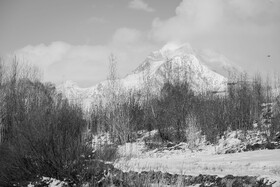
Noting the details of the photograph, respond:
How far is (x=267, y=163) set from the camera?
51.1 ft

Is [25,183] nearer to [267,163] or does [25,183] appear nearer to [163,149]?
[267,163]

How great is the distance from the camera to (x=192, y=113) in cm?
3203

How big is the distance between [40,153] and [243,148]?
15.2 m

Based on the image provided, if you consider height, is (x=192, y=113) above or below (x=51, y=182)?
above

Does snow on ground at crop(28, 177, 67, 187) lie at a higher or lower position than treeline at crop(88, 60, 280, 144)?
lower

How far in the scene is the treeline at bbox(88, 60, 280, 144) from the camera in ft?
96.1

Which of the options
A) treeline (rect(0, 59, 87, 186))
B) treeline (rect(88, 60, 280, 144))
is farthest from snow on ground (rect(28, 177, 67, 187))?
treeline (rect(88, 60, 280, 144))

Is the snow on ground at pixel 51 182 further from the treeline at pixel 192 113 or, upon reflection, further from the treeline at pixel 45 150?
the treeline at pixel 192 113

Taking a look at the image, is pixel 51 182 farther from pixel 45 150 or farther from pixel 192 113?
pixel 192 113

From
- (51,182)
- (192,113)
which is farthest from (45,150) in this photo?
(192,113)

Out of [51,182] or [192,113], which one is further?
[192,113]

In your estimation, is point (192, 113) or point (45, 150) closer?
point (45, 150)

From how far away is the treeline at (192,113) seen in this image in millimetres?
29281

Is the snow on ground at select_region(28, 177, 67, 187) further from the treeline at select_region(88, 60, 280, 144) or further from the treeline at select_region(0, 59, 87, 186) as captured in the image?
the treeline at select_region(88, 60, 280, 144)
